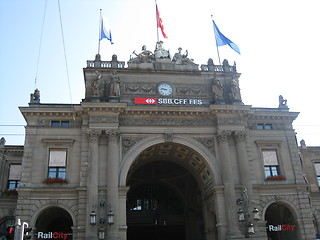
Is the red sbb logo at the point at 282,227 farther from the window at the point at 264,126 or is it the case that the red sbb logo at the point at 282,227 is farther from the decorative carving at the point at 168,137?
the decorative carving at the point at 168,137

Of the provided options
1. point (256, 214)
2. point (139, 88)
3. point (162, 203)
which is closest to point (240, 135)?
point (256, 214)

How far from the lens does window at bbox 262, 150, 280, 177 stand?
35.7 m

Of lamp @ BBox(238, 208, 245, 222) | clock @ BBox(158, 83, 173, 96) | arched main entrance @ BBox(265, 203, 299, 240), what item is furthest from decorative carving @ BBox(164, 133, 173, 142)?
arched main entrance @ BBox(265, 203, 299, 240)

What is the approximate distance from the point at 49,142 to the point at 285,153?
23.2 meters

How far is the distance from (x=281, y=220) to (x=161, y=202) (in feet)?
49.3

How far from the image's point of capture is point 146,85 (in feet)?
119

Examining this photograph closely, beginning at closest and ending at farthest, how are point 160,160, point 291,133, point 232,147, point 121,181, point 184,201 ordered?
point 121,181, point 232,147, point 291,133, point 160,160, point 184,201

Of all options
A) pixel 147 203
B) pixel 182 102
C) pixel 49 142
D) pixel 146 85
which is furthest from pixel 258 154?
pixel 49 142

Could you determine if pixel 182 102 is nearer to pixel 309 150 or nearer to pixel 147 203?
pixel 147 203

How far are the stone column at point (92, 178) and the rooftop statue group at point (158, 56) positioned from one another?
956 cm

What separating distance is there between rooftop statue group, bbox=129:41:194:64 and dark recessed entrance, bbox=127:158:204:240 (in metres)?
12.8

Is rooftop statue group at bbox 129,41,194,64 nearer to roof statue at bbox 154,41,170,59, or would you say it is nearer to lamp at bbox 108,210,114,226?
roof statue at bbox 154,41,170,59

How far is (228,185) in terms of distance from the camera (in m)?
32.8

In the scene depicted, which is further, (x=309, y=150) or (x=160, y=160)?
(x=309, y=150)
